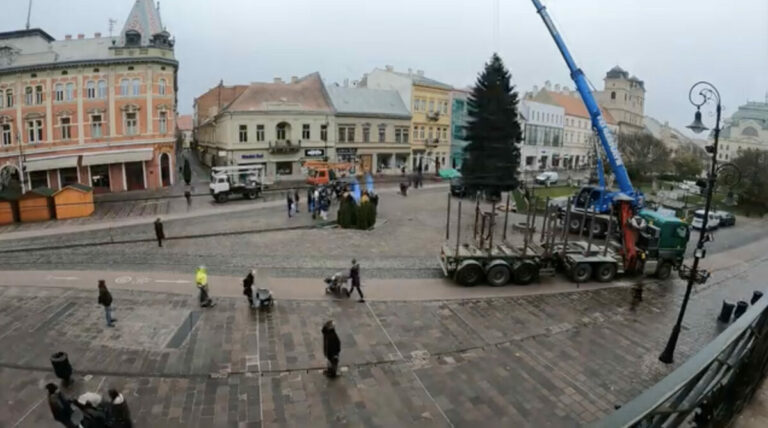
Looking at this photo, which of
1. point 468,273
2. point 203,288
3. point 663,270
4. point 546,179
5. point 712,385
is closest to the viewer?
point 712,385

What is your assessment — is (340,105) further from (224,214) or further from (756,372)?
(756,372)

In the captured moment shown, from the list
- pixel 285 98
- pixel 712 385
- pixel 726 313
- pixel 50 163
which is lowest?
pixel 726 313

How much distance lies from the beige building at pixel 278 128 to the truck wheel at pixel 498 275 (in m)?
32.2

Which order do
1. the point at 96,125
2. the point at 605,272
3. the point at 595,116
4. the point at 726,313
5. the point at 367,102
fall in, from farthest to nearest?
the point at 367,102
the point at 96,125
the point at 595,116
the point at 605,272
the point at 726,313

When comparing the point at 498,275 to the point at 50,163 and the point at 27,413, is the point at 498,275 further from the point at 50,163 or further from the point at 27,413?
the point at 50,163

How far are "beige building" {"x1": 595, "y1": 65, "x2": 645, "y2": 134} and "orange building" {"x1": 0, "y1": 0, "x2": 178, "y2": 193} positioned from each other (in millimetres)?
79998

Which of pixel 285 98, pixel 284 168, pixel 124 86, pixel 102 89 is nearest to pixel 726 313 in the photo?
pixel 284 168

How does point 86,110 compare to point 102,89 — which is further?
point 102,89

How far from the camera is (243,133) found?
45062 millimetres

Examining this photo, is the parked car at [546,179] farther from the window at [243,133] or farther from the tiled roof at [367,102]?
the window at [243,133]

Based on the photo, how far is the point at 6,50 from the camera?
37.2 meters

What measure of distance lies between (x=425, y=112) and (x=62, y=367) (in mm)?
49271

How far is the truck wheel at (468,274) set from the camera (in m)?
17.5

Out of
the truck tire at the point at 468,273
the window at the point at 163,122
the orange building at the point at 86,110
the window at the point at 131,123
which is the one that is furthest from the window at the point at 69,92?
the truck tire at the point at 468,273
